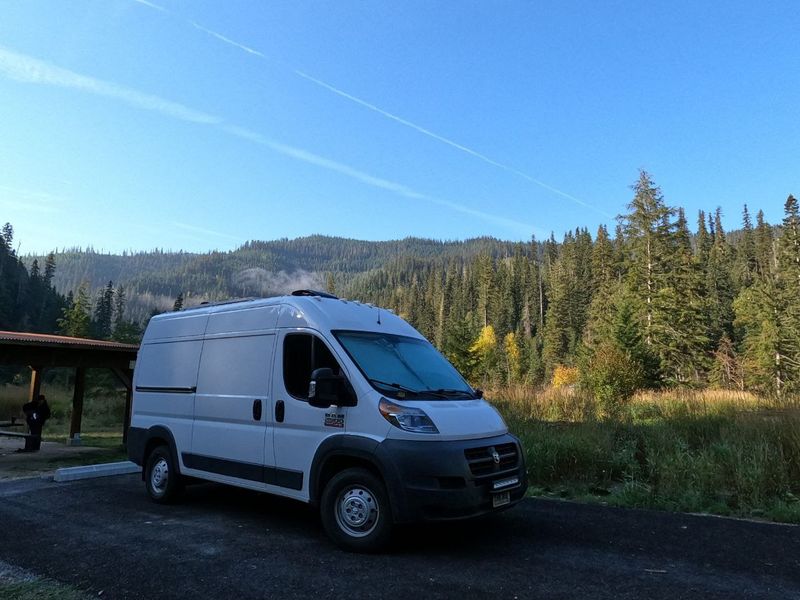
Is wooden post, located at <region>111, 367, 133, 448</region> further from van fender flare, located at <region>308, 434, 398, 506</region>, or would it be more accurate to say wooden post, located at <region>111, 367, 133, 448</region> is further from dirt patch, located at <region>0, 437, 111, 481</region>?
van fender flare, located at <region>308, 434, 398, 506</region>

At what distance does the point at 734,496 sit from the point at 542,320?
114 metres

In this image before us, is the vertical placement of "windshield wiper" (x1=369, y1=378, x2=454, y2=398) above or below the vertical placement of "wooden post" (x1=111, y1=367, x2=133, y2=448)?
above

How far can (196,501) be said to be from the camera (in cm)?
803

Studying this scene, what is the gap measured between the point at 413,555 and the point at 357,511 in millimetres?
697

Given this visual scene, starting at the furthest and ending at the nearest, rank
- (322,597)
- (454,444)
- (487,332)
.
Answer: (487,332) < (454,444) < (322,597)

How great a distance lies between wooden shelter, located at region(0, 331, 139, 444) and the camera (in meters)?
14.6

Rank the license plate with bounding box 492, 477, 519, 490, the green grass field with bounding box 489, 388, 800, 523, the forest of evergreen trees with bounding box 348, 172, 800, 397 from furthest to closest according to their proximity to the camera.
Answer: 1. the forest of evergreen trees with bounding box 348, 172, 800, 397
2. the green grass field with bounding box 489, 388, 800, 523
3. the license plate with bounding box 492, 477, 519, 490

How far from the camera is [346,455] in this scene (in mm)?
5398

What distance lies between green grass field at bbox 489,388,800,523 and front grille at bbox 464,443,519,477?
Answer: 3170mm

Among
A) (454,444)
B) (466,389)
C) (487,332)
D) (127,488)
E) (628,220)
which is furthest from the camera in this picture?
(487,332)

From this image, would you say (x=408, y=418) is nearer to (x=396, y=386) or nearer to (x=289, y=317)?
(x=396, y=386)

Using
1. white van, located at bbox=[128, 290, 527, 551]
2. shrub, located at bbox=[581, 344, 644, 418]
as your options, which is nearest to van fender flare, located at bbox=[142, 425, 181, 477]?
white van, located at bbox=[128, 290, 527, 551]

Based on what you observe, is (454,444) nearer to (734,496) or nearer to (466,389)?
(466,389)

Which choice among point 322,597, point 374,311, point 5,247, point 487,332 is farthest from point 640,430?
point 5,247
